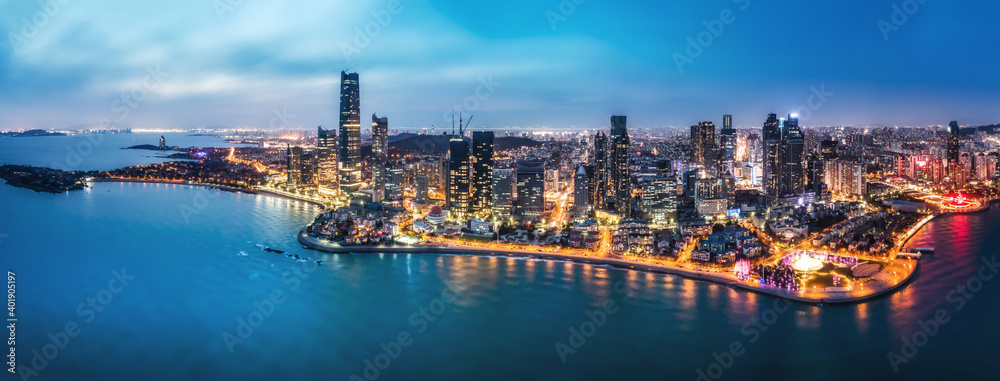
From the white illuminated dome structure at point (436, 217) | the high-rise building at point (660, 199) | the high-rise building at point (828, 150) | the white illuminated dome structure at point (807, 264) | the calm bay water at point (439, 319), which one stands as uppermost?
the high-rise building at point (828, 150)

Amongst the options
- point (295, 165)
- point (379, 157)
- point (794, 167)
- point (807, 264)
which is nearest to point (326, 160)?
point (295, 165)

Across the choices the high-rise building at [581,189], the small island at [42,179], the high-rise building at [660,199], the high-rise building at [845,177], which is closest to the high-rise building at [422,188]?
the high-rise building at [581,189]

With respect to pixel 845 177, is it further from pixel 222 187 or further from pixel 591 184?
pixel 222 187

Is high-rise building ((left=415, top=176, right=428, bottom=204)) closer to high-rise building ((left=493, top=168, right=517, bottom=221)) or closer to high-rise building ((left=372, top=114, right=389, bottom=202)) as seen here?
high-rise building ((left=372, top=114, right=389, bottom=202))

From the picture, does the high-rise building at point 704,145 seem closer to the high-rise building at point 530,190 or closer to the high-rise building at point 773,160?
the high-rise building at point 773,160

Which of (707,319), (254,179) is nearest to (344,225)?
(707,319)

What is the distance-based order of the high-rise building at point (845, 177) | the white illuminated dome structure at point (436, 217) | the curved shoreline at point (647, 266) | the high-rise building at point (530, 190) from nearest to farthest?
the curved shoreline at point (647, 266) → the white illuminated dome structure at point (436, 217) → the high-rise building at point (530, 190) → the high-rise building at point (845, 177)

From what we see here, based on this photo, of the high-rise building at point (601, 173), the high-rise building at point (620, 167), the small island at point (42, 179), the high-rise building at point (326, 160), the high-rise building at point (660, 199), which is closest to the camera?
the high-rise building at point (660, 199)
